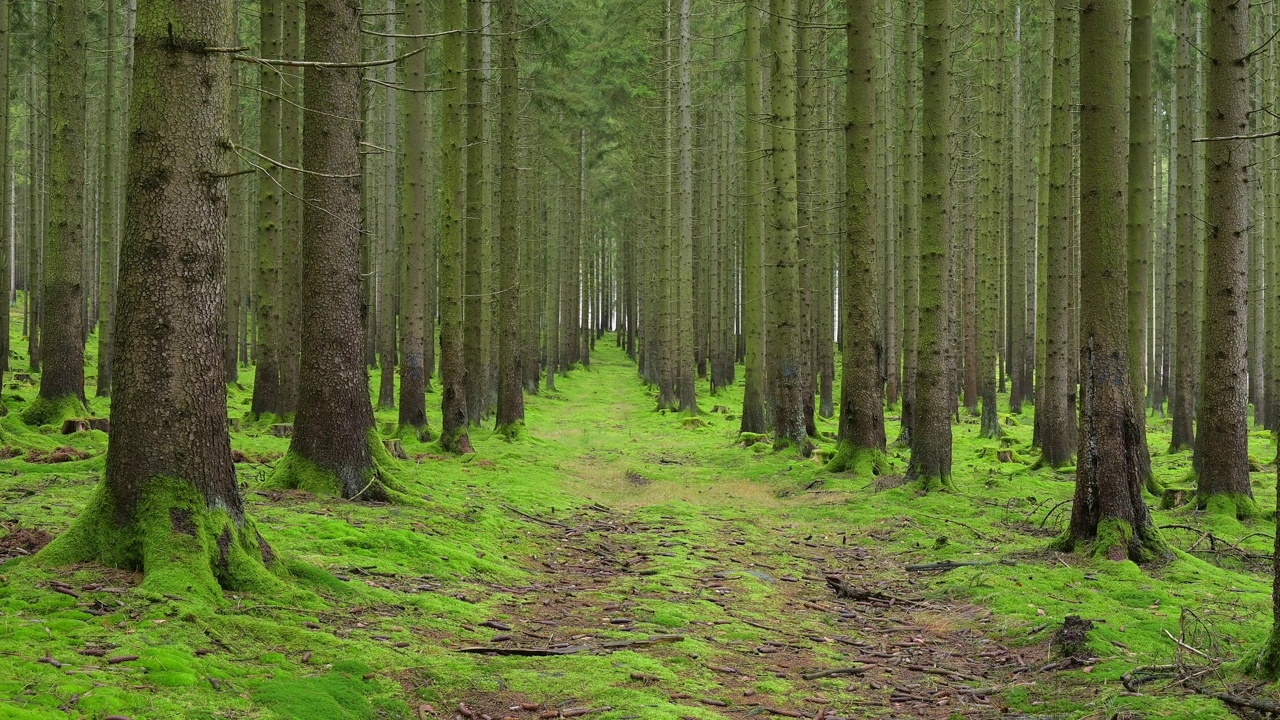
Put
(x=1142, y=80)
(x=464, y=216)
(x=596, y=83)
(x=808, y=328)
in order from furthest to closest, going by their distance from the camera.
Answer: (x=596, y=83) < (x=808, y=328) < (x=464, y=216) < (x=1142, y=80)

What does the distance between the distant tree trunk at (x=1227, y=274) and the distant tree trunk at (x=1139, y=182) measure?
938 mm

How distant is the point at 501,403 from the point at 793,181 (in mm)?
6626

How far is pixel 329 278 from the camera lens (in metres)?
9.20

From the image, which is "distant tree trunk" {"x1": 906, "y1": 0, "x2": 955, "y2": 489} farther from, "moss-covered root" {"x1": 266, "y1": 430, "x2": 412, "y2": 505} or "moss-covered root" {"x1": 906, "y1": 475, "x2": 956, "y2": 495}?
"moss-covered root" {"x1": 266, "y1": 430, "x2": 412, "y2": 505}

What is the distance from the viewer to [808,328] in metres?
20.5

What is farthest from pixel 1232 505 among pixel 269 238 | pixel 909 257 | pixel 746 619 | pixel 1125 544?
pixel 269 238

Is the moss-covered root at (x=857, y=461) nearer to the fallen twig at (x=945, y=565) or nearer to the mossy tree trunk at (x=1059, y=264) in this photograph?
the mossy tree trunk at (x=1059, y=264)

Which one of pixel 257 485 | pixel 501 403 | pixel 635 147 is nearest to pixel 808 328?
pixel 501 403

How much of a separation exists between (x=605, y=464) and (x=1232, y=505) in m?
9.33

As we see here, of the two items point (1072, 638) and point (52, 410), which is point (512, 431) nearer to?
point (52, 410)

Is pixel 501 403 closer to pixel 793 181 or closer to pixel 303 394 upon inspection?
pixel 793 181

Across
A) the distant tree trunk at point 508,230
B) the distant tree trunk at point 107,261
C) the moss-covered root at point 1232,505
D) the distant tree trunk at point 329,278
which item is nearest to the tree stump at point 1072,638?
the moss-covered root at point 1232,505

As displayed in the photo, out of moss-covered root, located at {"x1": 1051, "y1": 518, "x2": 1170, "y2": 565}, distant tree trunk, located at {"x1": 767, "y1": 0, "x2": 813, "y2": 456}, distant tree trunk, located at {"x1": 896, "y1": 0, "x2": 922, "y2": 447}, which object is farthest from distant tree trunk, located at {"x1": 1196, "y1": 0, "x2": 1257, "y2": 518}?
distant tree trunk, located at {"x1": 767, "y1": 0, "x2": 813, "y2": 456}

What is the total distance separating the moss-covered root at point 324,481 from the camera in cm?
906
